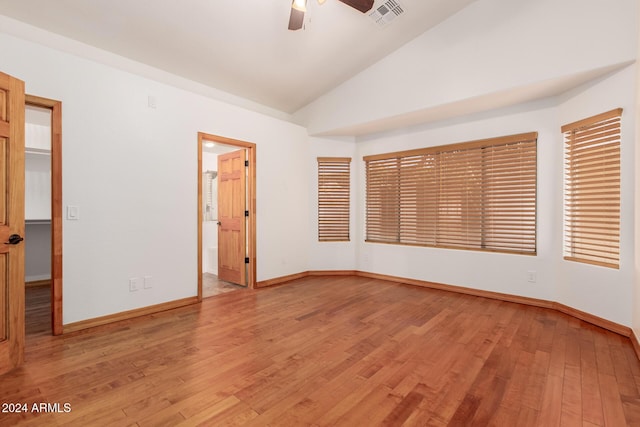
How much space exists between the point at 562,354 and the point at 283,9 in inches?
168

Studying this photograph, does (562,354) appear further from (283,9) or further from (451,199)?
(283,9)

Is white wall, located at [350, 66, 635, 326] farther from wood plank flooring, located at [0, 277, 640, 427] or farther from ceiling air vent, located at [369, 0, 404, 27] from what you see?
ceiling air vent, located at [369, 0, 404, 27]

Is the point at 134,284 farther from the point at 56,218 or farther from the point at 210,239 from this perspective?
the point at 210,239

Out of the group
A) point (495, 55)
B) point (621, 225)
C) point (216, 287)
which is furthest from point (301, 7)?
point (216, 287)

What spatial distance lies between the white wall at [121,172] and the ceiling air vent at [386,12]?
85.5 inches

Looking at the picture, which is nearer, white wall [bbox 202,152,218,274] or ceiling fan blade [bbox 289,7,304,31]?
ceiling fan blade [bbox 289,7,304,31]

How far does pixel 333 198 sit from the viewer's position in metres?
5.45

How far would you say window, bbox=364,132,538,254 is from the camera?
151 inches

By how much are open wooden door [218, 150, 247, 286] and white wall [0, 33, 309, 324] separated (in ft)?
2.48

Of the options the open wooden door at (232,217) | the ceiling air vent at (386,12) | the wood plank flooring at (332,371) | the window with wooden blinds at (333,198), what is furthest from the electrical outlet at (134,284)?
the ceiling air vent at (386,12)

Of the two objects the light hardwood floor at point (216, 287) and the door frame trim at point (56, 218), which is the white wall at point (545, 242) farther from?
the door frame trim at point (56, 218)

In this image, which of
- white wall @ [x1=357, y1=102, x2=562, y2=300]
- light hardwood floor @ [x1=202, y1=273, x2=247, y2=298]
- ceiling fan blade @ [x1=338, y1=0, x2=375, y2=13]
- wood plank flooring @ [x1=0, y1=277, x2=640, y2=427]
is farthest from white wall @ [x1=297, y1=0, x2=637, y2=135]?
light hardwood floor @ [x1=202, y1=273, x2=247, y2=298]

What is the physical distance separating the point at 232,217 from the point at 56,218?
7.66 ft

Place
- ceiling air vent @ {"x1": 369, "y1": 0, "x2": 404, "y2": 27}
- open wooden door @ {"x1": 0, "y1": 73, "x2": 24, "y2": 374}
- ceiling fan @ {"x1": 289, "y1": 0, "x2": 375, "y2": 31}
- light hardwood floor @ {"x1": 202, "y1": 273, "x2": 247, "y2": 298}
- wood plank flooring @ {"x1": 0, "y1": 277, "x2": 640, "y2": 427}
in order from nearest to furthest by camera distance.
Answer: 1. wood plank flooring @ {"x1": 0, "y1": 277, "x2": 640, "y2": 427}
2. open wooden door @ {"x1": 0, "y1": 73, "x2": 24, "y2": 374}
3. ceiling fan @ {"x1": 289, "y1": 0, "x2": 375, "y2": 31}
4. ceiling air vent @ {"x1": 369, "y1": 0, "x2": 404, "y2": 27}
5. light hardwood floor @ {"x1": 202, "y1": 273, "x2": 247, "y2": 298}
